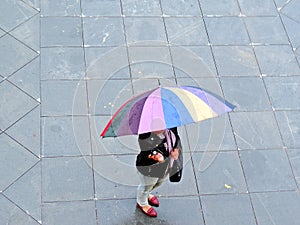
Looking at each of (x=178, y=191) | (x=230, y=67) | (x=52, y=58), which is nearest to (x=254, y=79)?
(x=230, y=67)

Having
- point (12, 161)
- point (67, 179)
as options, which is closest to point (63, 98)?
point (12, 161)

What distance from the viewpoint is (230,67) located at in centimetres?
782

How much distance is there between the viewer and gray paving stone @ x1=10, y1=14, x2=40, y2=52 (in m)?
7.68

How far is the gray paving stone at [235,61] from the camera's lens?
25.5 feet

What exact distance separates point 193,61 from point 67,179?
259cm

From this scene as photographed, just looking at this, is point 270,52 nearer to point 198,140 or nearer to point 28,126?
point 198,140

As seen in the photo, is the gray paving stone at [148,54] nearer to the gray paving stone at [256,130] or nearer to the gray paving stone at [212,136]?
the gray paving stone at [212,136]

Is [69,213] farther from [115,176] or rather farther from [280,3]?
[280,3]

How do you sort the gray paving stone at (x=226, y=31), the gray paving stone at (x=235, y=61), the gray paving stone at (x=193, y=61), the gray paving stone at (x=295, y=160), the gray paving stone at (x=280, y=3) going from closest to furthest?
the gray paving stone at (x=295, y=160), the gray paving stone at (x=193, y=61), the gray paving stone at (x=235, y=61), the gray paving stone at (x=226, y=31), the gray paving stone at (x=280, y=3)

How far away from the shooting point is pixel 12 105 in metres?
7.04

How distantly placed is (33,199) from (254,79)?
3.50 meters

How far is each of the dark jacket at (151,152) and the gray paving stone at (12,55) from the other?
9.26ft

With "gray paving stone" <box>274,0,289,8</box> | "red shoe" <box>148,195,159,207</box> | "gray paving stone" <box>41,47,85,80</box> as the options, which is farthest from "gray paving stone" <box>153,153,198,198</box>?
"gray paving stone" <box>274,0,289,8</box>

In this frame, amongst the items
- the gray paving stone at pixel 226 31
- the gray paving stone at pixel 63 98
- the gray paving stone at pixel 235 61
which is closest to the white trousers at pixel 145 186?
the gray paving stone at pixel 63 98
